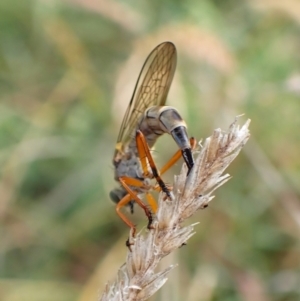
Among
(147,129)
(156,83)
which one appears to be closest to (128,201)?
(147,129)

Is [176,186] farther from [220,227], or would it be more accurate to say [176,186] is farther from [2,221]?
[2,221]

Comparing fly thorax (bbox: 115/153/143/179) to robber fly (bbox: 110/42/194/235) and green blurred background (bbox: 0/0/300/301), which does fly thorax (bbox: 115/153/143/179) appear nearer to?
robber fly (bbox: 110/42/194/235)

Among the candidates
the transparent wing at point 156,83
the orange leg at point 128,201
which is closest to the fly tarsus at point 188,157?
the orange leg at point 128,201

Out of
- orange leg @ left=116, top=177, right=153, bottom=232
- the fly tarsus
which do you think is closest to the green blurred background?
orange leg @ left=116, top=177, right=153, bottom=232

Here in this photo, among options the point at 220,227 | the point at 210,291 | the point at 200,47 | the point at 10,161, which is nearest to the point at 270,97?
the point at 200,47

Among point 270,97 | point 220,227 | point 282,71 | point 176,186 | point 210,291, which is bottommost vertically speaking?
point 176,186

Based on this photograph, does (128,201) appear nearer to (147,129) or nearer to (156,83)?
(147,129)
